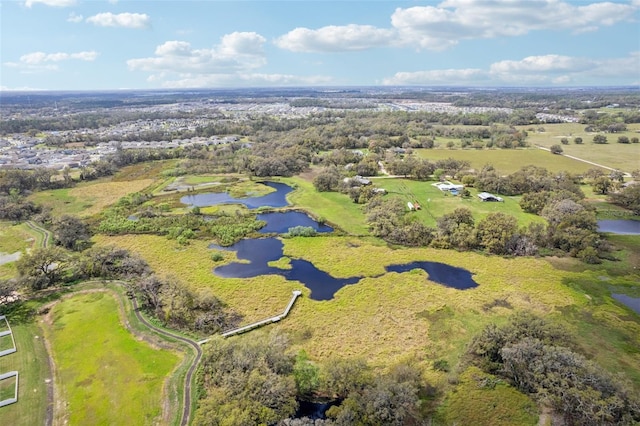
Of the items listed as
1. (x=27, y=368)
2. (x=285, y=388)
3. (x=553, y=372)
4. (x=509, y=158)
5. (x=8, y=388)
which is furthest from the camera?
(x=509, y=158)

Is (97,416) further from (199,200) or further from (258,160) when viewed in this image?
(258,160)

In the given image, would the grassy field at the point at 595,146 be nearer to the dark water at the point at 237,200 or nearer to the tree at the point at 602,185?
the tree at the point at 602,185

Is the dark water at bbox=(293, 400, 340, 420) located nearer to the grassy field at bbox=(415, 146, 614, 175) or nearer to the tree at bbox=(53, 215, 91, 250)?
the tree at bbox=(53, 215, 91, 250)

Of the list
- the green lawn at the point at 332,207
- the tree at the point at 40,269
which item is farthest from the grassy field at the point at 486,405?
the tree at the point at 40,269

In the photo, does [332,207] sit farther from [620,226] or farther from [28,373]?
[28,373]

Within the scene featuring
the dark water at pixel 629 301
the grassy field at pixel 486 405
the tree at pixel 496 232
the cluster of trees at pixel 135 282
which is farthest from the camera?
the tree at pixel 496 232

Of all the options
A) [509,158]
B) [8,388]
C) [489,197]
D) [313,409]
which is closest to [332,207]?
[489,197]
